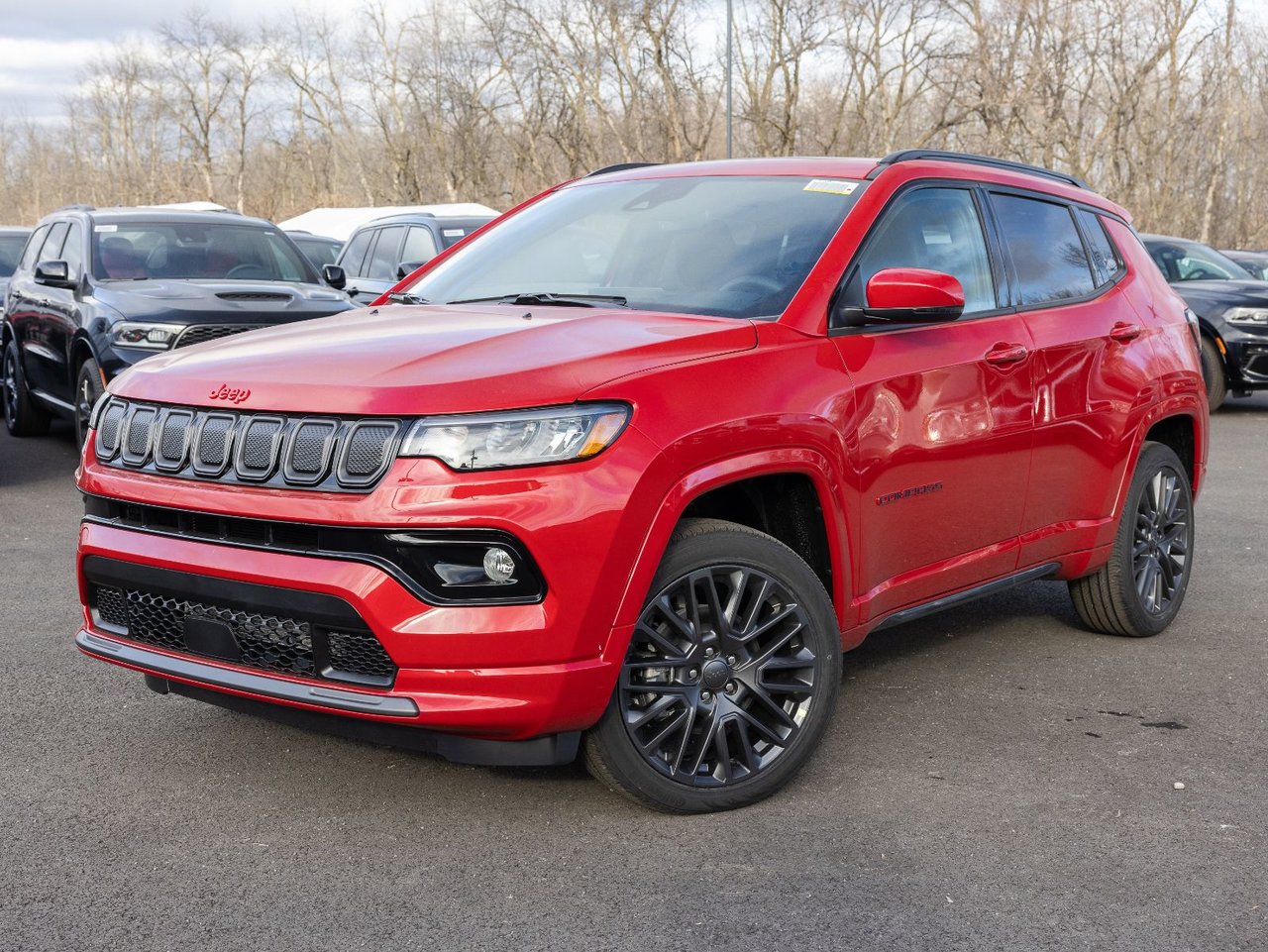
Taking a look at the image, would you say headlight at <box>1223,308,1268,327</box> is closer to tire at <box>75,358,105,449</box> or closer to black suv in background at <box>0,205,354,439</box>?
black suv in background at <box>0,205,354,439</box>

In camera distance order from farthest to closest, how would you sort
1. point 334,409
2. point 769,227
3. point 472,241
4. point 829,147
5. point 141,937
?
point 829,147 → point 472,241 → point 769,227 → point 334,409 → point 141,937

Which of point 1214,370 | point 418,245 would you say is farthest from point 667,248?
point 1214,370

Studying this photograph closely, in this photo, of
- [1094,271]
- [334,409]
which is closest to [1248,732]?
[1094,271]

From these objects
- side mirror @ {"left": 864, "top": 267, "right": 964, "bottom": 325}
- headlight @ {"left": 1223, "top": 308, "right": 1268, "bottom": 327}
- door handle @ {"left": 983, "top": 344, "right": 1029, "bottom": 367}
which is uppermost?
side mirror @ {"left": 864, "top": 267, "right": 964, "bottom": 325}

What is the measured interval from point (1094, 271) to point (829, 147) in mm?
38007

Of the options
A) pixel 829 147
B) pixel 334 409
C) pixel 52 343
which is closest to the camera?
pixel 334 409

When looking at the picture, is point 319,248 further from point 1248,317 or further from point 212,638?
point 212,638

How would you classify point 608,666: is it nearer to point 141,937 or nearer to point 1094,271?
point 141,937

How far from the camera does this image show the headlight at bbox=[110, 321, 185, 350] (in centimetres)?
934

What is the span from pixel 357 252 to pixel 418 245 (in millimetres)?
1481

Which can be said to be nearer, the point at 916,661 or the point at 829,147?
the point at 916,661

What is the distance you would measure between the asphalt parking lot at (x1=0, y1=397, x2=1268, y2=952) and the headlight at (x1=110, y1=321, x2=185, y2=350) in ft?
14.1

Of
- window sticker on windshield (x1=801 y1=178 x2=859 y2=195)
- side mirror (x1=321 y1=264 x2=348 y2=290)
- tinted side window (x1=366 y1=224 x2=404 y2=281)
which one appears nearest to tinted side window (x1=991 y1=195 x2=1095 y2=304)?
window sticker on windshield (x1=801 y1=178 x2=859 y2=195)

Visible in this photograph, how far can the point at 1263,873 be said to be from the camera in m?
3.51
